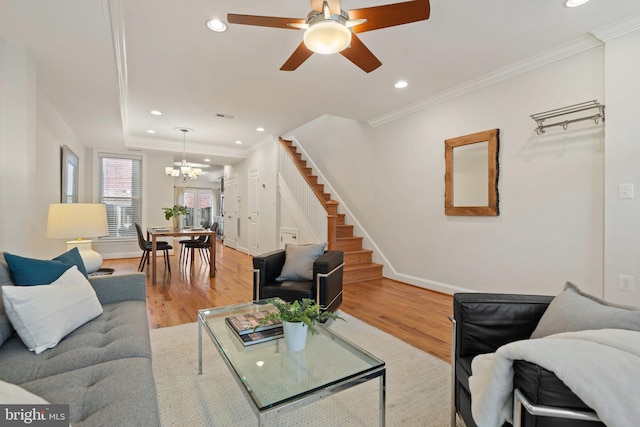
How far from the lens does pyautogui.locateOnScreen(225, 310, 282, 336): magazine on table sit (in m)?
1.77

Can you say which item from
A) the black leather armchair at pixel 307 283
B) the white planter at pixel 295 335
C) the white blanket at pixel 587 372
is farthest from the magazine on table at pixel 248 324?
the white blanket at pixel 587 372

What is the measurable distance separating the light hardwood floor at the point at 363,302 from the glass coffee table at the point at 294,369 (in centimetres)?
111

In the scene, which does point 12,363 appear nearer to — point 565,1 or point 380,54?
point 380,54

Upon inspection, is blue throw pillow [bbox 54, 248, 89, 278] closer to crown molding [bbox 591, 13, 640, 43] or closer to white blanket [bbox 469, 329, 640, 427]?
white blanket [bbox 469, 329, 640, 427]

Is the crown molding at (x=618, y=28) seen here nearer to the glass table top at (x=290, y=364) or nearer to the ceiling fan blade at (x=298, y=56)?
the ceiling fan blade at (x=298, y=56)

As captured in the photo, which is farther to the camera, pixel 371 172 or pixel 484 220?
pixel 371 172

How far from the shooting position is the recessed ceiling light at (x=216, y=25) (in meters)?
2.49

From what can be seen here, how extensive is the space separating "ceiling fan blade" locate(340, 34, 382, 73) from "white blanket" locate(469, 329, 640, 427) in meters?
2.14

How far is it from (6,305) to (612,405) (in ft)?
7.51

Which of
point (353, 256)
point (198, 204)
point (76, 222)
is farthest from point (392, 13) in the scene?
point (198, 204)

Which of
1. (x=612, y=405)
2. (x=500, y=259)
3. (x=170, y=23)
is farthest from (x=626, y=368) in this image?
(x=170, y=23)

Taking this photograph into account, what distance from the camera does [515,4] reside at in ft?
7.44

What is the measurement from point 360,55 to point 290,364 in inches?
90.4

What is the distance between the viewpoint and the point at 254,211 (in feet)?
24.2
